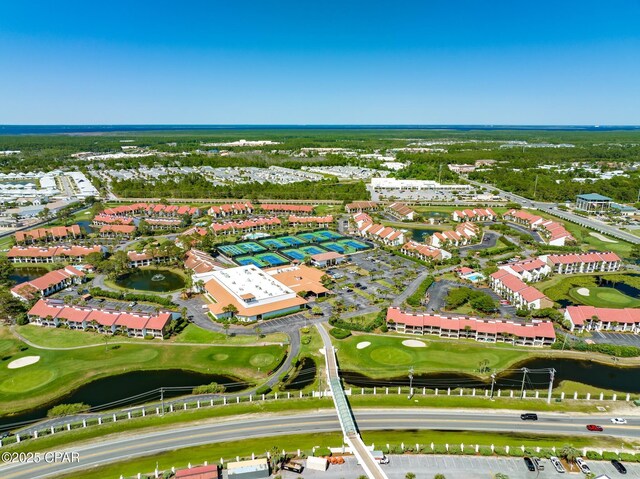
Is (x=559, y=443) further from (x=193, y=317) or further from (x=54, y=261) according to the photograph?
(x=54, y=261)

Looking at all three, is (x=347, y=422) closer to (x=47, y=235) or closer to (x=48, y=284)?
(x=48, y=284)

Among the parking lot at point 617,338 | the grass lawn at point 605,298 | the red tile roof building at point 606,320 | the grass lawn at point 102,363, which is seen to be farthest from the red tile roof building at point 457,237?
the grass lawn at point 102,363

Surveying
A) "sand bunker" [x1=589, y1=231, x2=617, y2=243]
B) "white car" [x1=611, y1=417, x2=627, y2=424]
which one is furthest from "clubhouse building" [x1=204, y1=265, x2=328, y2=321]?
"sand bunker" [x1=589, y1=231, x2=617, y2=243]

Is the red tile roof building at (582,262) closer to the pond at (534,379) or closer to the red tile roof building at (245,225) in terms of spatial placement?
the pond at (534,379)

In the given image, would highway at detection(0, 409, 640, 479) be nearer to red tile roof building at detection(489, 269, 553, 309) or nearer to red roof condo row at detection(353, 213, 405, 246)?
red tile roof building at detection(489, 269, 553, 309)

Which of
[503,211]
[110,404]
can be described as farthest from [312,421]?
[503,211]

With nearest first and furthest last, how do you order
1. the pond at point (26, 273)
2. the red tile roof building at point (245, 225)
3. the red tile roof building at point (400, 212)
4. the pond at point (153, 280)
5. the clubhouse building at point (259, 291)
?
1. the clubhouse building at point (259, 291)
2. the pond at point (153, 280)
3. the pond at point (26, 273)
4. the red tile roof building at point (245, 225)
5. the red tile roof building at point (400, 212)
